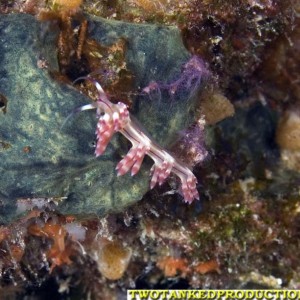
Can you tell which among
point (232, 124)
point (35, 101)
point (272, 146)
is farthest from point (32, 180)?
point (272, 146)

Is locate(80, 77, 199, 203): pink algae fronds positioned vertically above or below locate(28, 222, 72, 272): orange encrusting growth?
above

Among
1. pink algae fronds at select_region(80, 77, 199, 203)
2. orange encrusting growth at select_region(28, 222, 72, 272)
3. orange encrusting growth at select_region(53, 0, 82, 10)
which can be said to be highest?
orange encrusting growth at select_region(53, 0, 82, 10)

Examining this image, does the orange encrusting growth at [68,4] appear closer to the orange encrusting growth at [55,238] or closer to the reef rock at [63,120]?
the reef rock at [63,120]

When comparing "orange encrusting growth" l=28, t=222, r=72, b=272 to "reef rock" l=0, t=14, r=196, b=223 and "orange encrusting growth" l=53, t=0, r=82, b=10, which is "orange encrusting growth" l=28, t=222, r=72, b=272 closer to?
"reef rock" l=0, t=14, r=196, b=223

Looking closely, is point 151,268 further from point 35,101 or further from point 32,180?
point 35,101

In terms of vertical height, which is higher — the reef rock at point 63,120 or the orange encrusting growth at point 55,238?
the reef rock at point 63,120

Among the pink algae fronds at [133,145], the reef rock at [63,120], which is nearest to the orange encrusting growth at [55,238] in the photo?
the reef rock at [63,120]

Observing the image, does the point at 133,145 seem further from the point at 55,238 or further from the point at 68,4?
the point at 55,238

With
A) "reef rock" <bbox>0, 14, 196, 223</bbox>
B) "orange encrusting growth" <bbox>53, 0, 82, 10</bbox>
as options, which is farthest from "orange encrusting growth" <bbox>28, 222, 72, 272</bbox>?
"orange encrusting growth" <bbox>53, 0, 82, 10</bbox>

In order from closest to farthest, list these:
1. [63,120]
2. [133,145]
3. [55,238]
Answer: [63,120]
[133,145]
[55,238]

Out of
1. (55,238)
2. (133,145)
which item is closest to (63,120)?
(133,145)
